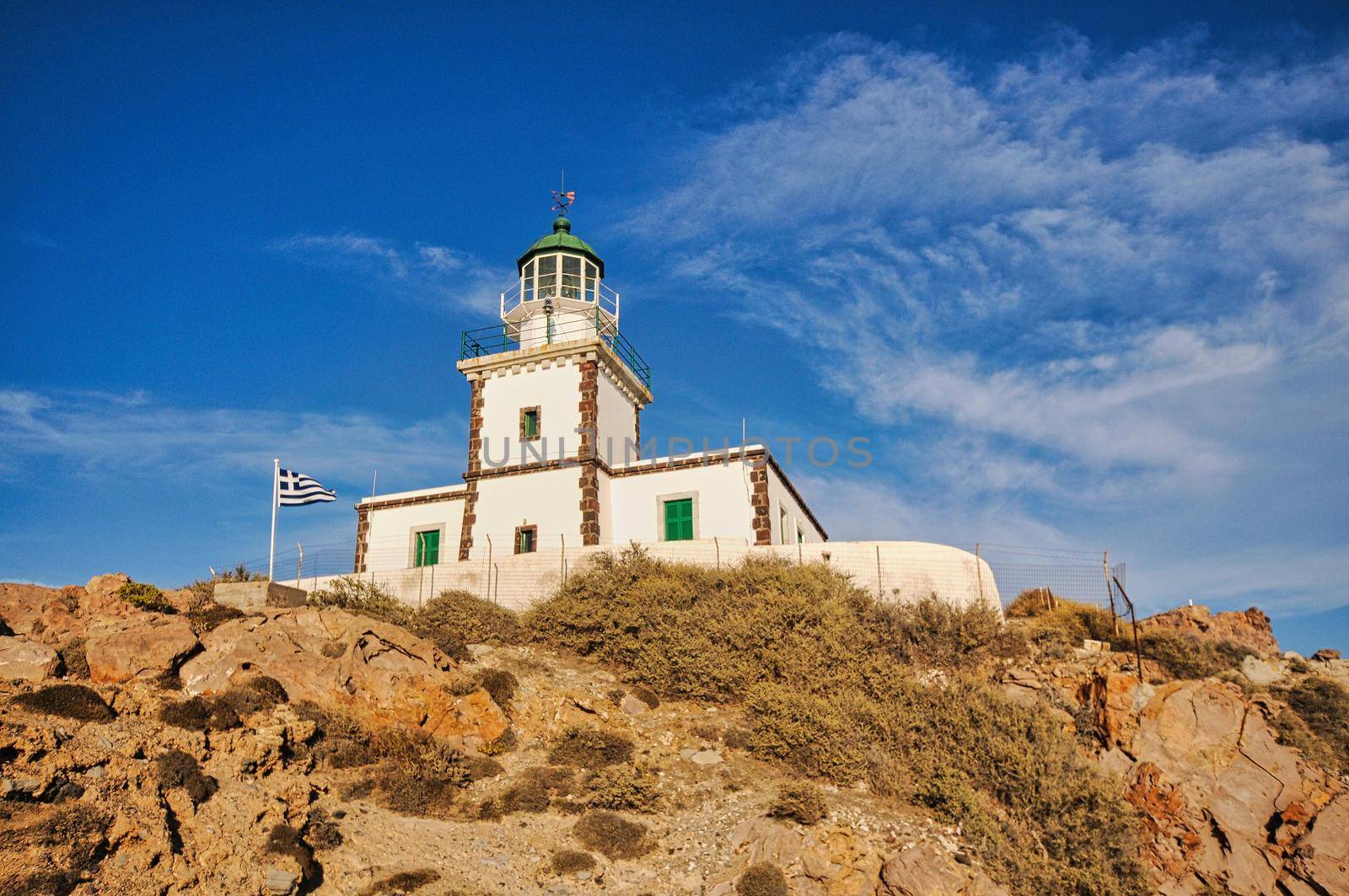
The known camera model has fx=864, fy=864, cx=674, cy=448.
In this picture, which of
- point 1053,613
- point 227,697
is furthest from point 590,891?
point 1053,613

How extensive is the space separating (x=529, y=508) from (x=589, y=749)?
1189 centimetres

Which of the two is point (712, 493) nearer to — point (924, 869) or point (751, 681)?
point (751, 681)

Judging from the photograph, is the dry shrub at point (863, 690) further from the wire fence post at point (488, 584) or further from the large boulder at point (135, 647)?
the large boulder at point (135, 647)

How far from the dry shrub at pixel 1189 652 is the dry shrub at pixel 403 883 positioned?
15299 millimetres

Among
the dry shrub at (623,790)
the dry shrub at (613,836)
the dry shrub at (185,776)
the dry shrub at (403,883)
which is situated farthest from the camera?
the dry shrub at (623,790)

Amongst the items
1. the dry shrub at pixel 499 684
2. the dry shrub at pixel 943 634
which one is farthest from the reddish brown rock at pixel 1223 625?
the dry shrub at pixel 499 684

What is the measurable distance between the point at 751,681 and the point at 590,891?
6540 mm

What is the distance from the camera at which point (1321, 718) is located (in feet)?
54.9

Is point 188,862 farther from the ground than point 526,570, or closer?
closer

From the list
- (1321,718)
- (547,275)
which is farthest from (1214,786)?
(547,275)

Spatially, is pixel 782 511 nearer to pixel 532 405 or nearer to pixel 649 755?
pixel 532 405

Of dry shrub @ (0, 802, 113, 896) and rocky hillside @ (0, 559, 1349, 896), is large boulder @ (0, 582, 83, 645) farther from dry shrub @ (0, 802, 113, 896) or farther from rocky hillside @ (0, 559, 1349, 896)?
dry shrub @ (0, 802, 113, 896)

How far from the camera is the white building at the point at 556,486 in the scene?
23422 millimetres

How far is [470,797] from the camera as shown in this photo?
1341 cm
